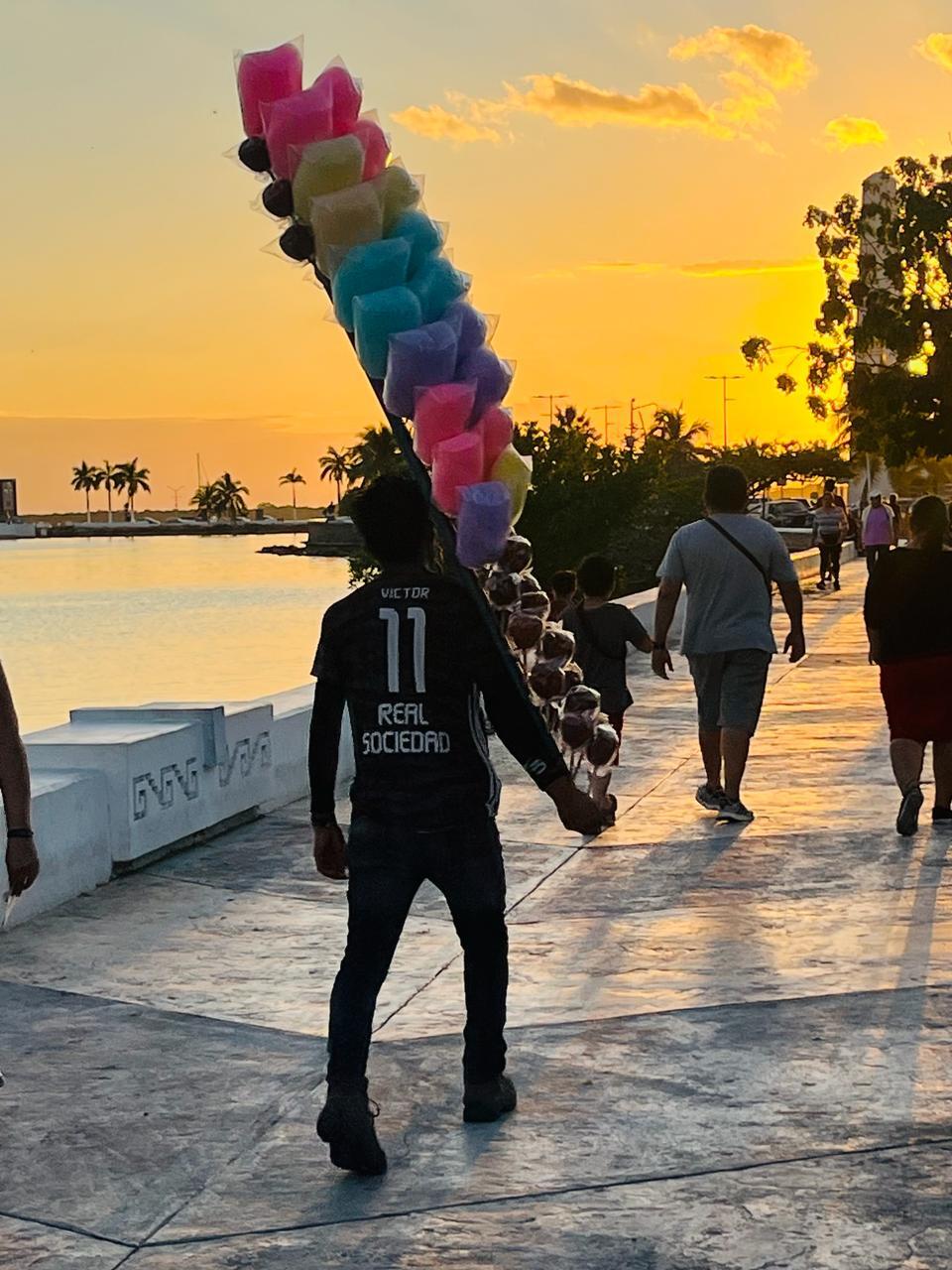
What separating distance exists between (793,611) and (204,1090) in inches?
215

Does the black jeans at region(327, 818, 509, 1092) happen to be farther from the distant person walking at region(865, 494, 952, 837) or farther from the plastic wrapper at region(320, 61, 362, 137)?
the distant person walking at region(865, 494, 952, 837)

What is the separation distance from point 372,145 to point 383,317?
60 cm

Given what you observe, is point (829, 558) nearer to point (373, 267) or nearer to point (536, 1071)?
point (373, 267)

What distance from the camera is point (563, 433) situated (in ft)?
184

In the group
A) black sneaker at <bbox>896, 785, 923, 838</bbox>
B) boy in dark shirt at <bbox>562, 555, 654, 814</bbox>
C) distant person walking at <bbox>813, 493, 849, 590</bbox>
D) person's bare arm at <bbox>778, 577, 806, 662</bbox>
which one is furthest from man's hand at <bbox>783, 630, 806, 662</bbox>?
distant person walking at <bbox>813, 493, 849, 590</bbox>

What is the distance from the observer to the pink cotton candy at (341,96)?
6844 mm

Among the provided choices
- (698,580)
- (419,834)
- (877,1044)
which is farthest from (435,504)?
(698,580)

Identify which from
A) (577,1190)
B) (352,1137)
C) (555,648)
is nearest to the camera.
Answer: (577,1190)

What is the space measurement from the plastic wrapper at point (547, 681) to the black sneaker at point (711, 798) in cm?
166

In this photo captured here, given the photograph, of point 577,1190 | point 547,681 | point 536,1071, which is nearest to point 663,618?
point 547,681

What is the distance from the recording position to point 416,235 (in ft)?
22.5

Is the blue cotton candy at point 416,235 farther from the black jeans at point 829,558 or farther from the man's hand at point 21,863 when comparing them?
the black jeans at point 829,558

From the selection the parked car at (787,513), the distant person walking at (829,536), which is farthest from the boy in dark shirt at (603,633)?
the parked car at (787,513)

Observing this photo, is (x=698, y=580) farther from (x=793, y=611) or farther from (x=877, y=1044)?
(x=877, y=1044)
